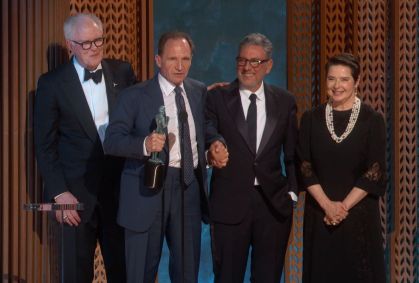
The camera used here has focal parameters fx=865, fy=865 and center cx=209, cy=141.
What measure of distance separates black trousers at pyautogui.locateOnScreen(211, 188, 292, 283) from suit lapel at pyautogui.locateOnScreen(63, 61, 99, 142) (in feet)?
2.69

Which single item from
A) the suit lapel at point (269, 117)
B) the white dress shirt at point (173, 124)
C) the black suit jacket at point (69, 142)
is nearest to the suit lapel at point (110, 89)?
the black suit jacket at point (69, 142)

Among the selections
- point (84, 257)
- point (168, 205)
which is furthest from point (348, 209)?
point (84, 257)

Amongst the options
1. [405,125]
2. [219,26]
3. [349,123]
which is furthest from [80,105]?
[219,26]

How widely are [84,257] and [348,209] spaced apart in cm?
141

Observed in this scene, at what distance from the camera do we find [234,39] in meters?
6.55

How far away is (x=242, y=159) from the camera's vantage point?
4.54m

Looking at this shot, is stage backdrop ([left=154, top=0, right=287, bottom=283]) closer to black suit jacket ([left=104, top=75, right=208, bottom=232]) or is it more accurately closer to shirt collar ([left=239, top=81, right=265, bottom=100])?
shirt collar ([left=239, top=81, right=265, bottom=100])

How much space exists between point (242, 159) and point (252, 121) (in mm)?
211

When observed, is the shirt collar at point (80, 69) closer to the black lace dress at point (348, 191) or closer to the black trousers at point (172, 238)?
the black trousers at point (172, 238)

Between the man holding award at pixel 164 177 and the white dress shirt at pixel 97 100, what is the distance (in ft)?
1.01

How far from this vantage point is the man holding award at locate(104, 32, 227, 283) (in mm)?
4227

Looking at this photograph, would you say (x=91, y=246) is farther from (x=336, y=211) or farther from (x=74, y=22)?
(x=336, y=211)

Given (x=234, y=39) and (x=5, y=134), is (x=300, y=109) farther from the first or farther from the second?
(x=5, y=134)

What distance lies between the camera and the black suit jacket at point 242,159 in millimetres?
4535
